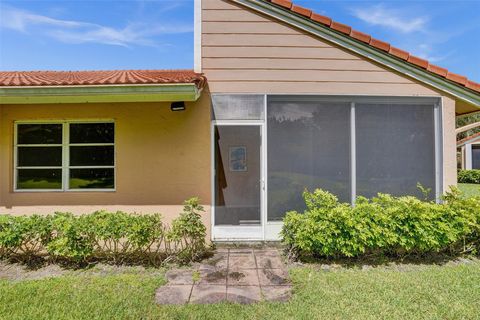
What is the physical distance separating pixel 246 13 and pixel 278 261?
15.8ft

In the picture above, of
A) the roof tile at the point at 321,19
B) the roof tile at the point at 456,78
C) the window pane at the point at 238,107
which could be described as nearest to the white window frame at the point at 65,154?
the window pane at the point at 238,107

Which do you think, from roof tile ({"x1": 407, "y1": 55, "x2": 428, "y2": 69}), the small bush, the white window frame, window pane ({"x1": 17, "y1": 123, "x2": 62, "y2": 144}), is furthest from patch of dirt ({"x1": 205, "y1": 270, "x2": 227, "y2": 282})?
the small bush

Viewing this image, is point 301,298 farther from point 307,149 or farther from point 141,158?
point 141,158

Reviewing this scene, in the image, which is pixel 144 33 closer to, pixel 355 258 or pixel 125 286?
pixel 125 286

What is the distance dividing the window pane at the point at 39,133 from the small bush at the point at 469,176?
2513cm

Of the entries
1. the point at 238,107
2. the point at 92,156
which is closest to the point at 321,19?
the point at 238,107

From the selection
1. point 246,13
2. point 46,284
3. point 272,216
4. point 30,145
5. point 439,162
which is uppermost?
point 246,13

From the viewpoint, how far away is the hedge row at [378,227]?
13.7 ft

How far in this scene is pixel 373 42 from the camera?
5.00 meters

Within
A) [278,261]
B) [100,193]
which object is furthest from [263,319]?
[100,193]

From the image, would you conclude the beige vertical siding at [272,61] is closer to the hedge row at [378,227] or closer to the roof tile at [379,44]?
the roof tile at [379,44]

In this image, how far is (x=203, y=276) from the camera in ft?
12.6

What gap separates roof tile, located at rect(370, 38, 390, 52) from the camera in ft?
16.3

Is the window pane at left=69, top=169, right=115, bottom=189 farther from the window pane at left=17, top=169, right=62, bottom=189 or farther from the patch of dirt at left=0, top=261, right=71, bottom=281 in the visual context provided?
the patch of dirt at left=0, top=261, right=71, bottom=281
